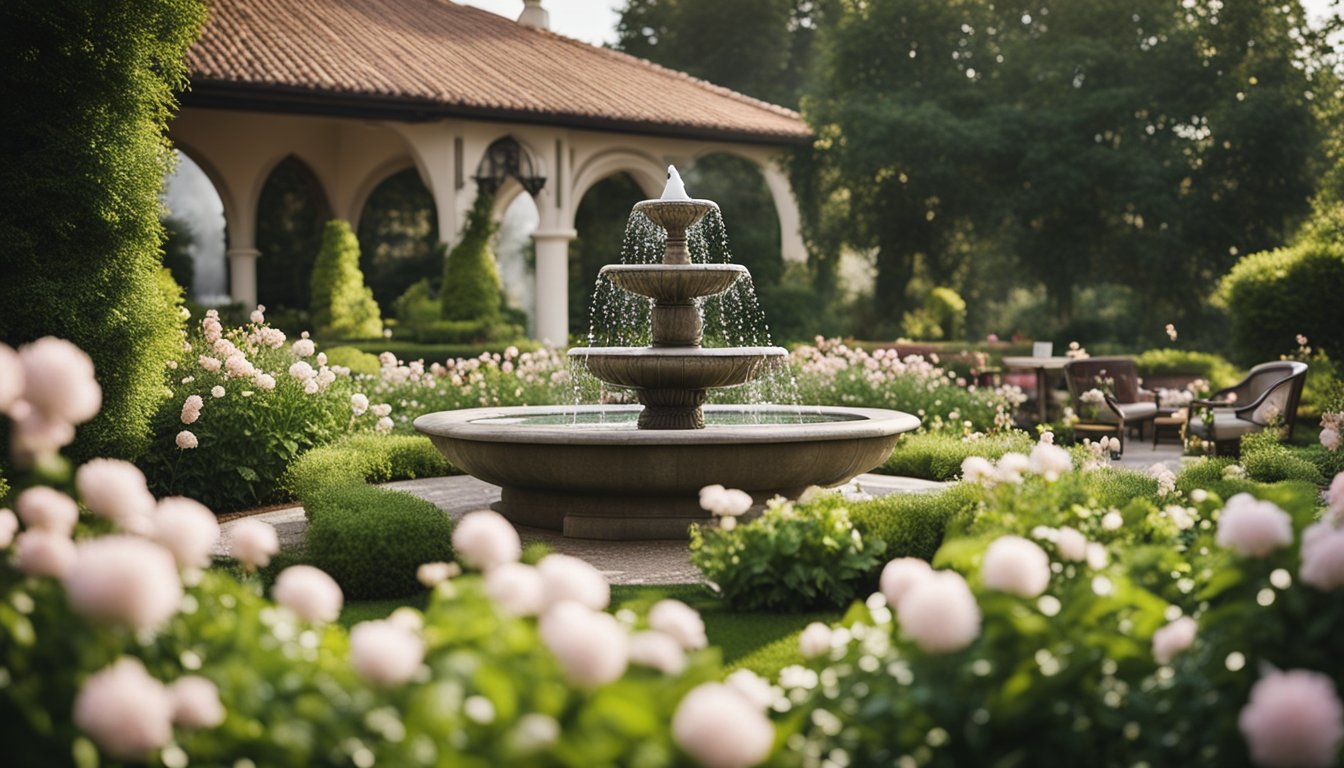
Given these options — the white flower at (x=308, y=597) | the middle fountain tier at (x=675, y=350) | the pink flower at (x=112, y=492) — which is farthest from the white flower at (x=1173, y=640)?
the middle fountain tier at (x=675, y=350)

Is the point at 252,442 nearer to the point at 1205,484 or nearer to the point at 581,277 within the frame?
the point at 1205,484

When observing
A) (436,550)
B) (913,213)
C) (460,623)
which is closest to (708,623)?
(436,550)

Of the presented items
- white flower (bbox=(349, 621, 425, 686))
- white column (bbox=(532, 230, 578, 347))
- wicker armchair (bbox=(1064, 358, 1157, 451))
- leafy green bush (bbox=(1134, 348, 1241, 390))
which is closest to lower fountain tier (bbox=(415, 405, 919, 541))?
white flower (bbox=(349, 621, 425, 686))

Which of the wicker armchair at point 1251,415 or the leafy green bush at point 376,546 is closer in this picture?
the leafy green bush at point 376,546

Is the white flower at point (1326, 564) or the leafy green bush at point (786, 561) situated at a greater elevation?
the white flower at point (1326, 564)

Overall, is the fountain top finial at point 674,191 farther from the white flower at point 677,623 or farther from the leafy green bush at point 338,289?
the leafy green bush at point 338,289

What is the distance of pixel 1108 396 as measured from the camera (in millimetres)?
13359

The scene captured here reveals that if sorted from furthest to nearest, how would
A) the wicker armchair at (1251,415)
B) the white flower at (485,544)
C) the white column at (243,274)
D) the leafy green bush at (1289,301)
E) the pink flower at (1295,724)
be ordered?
1. the white column at (243,274)
2. the leafy green bush at (1289,301)
3. the wicker armchair at (1251,415)
4. the white flower at (485,544)
5. the pink flower at (1295,724)

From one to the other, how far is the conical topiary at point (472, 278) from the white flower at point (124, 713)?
1764 centimetres

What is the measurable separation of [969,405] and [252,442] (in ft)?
23.4

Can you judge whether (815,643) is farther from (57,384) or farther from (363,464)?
(363,464)

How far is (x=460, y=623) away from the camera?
2.42m

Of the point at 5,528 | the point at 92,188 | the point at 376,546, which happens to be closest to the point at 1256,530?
the point at 5,528

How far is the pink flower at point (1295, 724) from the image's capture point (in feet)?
6.77
